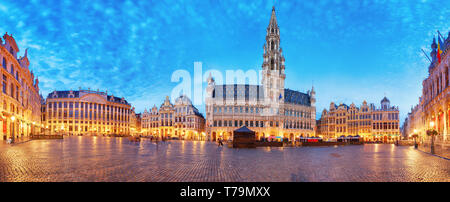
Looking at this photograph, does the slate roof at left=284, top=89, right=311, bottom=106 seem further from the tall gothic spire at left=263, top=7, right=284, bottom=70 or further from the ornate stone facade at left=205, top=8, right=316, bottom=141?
the tall gothic spire at left=263, top=7, right=284, bottom=70

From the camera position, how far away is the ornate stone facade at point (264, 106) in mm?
80812

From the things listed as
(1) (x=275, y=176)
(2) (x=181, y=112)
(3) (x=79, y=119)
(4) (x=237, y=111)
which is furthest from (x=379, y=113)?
(3) (x=79, y=119)

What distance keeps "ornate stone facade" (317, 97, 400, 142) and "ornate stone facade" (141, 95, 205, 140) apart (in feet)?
177

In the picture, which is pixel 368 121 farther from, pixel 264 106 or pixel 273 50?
pixel 273 50

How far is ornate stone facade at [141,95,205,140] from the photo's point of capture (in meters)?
92.2

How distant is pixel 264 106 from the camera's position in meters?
83.2

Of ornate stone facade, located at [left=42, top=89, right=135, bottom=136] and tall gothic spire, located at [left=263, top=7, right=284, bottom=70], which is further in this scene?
ornate stone facade, located at [left=42, top=89, right=135, bottom=136]

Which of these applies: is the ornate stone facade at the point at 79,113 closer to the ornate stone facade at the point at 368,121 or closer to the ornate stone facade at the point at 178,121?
the ornate stone facade at the point at 178,121

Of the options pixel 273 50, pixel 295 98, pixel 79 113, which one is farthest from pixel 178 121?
pixel 79 113

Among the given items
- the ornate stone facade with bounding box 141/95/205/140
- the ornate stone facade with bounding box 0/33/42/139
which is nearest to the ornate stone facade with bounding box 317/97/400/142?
the ornate stone facade with bounding box 141/95/205/140

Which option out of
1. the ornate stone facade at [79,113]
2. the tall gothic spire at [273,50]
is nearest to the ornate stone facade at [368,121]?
the tall gothic spire at [273,50]

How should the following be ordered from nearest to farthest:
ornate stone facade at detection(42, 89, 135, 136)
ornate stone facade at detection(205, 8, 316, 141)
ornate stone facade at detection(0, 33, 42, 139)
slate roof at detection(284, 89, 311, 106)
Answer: ornate stone facade at detection(0, 33, 42, 139) → ornate stone facade at detection(205, 8, 316, 141) → slate roof at detection(284, 89, 311, 106) → ornate stone facade at detection(42, 89, 135, 136)

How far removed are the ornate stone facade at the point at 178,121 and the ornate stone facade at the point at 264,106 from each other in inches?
487
